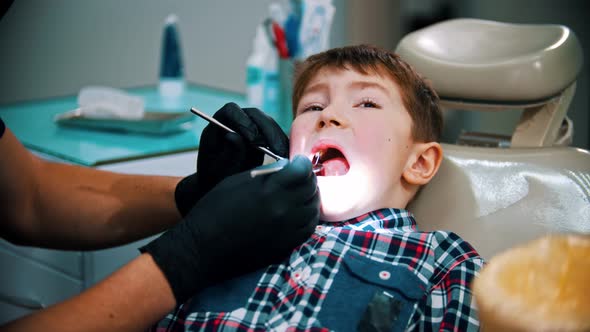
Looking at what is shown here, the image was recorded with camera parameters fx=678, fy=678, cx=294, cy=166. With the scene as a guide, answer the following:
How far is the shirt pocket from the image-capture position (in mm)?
1076

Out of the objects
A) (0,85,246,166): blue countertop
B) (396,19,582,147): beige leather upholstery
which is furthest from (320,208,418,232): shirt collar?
(0,85,246,166): blue countertop

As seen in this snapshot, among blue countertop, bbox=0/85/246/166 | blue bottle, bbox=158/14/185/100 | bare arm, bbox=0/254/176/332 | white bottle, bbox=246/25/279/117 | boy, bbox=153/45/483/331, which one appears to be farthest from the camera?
blue bottle, bbox=158/14/185/100

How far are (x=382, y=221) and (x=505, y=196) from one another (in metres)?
0.28

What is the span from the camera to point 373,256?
117 cm

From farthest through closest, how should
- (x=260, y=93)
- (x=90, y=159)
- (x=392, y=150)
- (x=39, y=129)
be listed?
1. (x=260, y=93)
2. (x=39, y=129)
3. (x=90, y=159)
4. (x=392, y=150)

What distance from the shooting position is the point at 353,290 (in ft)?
3.64

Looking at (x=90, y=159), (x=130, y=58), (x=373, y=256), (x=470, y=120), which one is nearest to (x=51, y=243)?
(x=90, y=159)

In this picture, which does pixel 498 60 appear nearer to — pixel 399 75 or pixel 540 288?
pixel 399 75

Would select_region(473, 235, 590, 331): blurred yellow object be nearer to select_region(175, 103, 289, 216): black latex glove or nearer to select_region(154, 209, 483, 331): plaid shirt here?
select_region(154, 209, 483, 331): plaid shirt

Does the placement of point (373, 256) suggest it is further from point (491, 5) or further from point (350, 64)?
point (491, 5)

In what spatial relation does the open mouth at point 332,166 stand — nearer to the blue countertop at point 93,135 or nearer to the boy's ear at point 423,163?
the boy's ear at point 423,163

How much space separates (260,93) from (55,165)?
1060 millimetres

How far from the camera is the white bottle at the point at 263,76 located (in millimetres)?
2408

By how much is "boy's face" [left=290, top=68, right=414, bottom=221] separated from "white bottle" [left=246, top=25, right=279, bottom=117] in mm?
1028
